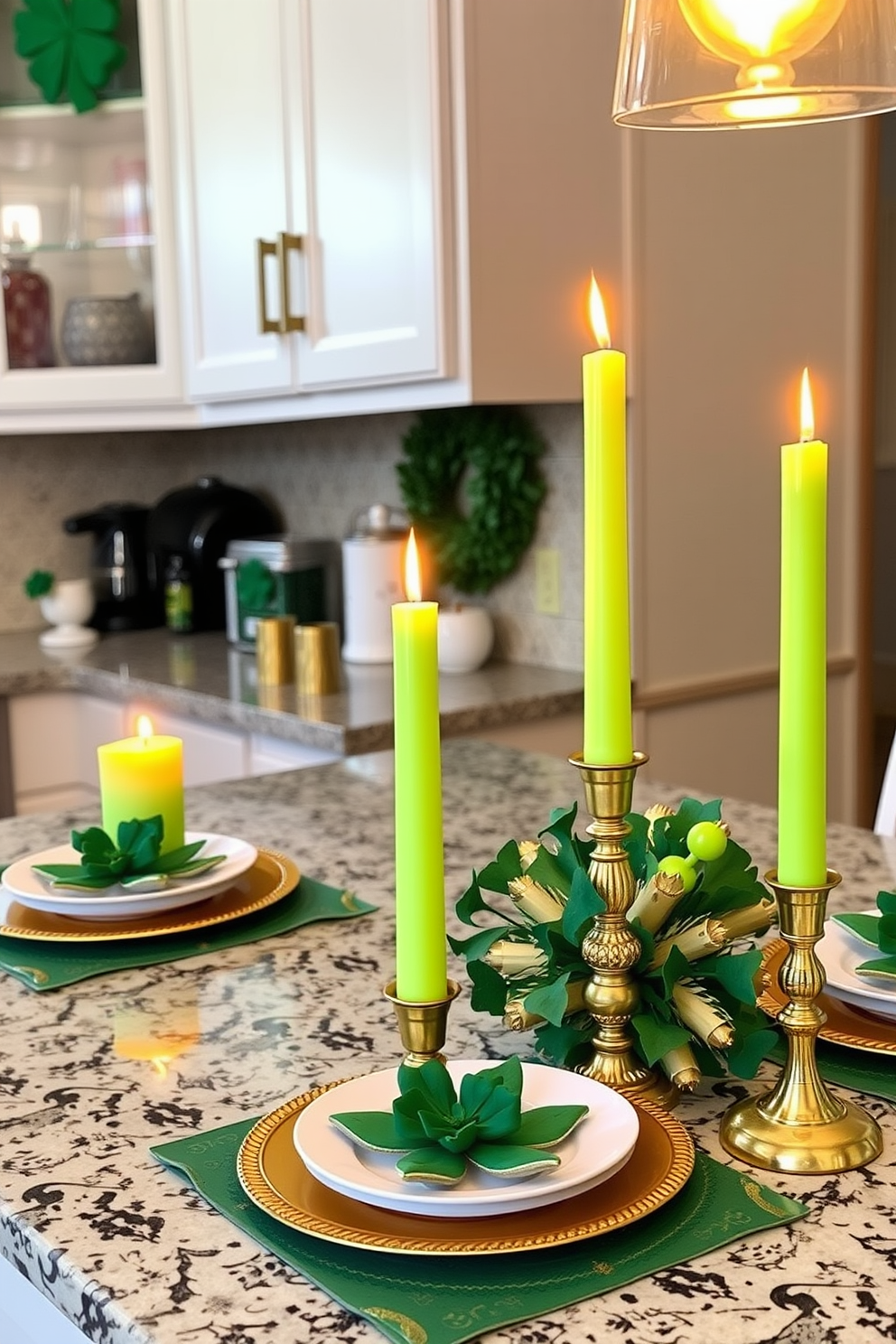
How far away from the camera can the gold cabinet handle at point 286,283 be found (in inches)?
96.3

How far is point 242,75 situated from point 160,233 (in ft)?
1.23

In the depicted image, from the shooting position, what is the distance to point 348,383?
7.84ft

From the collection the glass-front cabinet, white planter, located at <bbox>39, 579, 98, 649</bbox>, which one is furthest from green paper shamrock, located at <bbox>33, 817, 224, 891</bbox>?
white planter, located at <bbox>39, 579, 98, 649</bbox>

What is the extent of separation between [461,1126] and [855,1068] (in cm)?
29

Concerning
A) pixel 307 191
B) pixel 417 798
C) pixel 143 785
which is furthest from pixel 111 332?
pixel 417 798

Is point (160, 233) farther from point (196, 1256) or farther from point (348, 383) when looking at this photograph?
point (196, 1256)

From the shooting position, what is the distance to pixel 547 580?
2576 mm

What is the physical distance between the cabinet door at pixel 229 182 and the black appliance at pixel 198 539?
16.2 inches

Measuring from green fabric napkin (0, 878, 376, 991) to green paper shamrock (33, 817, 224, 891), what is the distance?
0.04 metres

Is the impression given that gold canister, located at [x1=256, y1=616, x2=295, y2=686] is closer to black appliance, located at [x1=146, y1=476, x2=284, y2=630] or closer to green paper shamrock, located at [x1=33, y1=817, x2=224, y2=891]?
black appliance, located at [x1=146, y1=476, x2=284, y2=630]

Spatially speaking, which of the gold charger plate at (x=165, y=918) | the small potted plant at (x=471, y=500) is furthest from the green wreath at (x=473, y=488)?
the gold charger plate at (x=165, y=918)

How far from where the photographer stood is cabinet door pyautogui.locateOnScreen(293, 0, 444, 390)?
2156 millimetres

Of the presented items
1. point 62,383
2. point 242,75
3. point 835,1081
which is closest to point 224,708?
point 62,383

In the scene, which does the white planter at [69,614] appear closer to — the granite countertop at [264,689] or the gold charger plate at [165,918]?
the granite countertop at [264,689]
